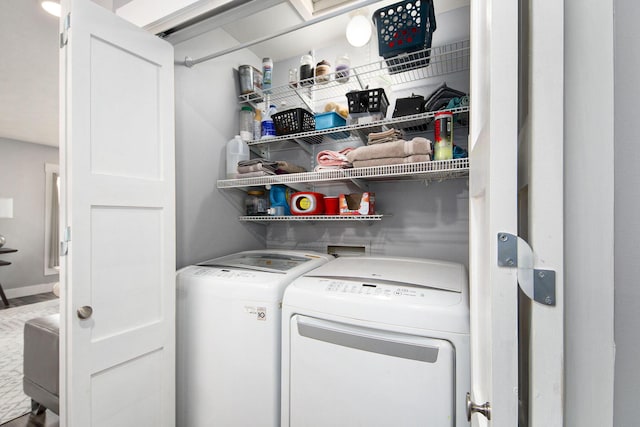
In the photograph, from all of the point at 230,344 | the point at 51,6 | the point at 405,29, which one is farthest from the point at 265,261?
the point at 51,6

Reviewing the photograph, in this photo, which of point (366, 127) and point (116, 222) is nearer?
point (116, 222)

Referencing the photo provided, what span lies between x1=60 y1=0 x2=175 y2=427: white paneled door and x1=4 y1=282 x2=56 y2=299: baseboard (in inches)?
215

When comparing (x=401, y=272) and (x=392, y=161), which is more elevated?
(x=392, y=161)

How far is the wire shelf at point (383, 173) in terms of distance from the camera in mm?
1313

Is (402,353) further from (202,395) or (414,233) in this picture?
(202,395)

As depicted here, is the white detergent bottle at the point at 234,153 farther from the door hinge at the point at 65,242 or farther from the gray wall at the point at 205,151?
the door hinge at the point at 65,242

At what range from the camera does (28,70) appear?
260 centimetres

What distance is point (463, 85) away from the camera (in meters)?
1.73

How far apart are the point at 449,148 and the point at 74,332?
179cm

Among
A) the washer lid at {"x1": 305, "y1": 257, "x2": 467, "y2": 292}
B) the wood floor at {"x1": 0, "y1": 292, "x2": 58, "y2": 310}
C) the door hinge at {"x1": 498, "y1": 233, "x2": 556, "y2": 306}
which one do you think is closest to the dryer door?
the washer lid at {"x1": 305, "y1": 257, "x2": 467, "y2": 292}

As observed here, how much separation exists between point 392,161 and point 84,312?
59.8 inches

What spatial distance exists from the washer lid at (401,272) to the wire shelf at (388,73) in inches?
41.5

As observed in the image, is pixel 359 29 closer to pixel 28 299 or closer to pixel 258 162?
pixel 258 162

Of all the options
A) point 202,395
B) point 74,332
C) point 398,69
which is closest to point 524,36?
point 398,69
